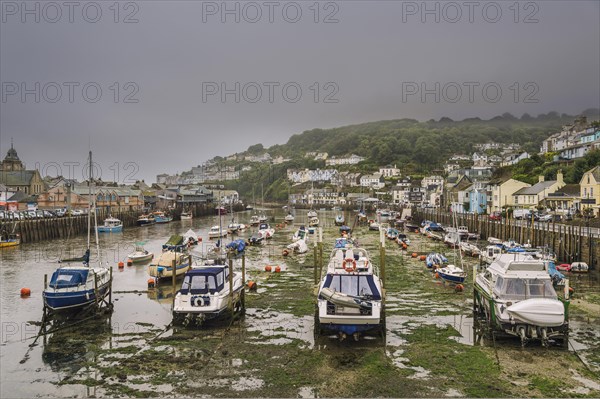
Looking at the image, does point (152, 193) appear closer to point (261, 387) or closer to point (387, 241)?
point (387, 241)

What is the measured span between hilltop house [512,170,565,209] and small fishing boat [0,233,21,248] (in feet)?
224

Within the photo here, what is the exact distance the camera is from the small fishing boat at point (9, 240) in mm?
53438

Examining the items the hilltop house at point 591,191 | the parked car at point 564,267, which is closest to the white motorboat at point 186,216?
the hilltop house at point 591,191

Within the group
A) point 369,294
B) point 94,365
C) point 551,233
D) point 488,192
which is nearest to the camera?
point 94,365

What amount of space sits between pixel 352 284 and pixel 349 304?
1.77 m

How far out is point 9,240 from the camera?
54469 millimetres

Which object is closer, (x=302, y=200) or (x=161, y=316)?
(x=161, y=316)

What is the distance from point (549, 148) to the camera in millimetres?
126438

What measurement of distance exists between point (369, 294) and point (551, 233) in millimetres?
29636

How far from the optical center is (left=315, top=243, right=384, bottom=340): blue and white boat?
18844 millimetres

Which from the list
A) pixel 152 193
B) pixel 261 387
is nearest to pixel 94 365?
pixel 261 387

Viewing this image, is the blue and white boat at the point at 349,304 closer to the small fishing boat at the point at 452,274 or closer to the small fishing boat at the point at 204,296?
the small fishing boat at the point at 204,296

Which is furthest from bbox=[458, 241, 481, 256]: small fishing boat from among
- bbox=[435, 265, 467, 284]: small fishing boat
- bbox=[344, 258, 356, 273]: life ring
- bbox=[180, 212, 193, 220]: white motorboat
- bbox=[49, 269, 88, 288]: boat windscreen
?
bbox=[180, 212, 193, 220]: white motorboat

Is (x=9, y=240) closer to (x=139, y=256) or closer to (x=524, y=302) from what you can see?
(x=139, y=256)
